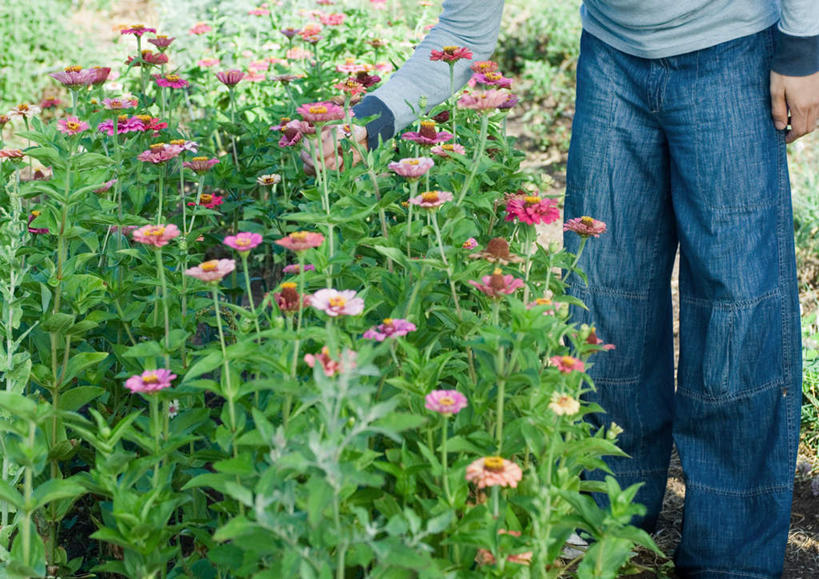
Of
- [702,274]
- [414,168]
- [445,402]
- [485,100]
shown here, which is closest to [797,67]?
[702,274]

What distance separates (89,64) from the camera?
4.92 m

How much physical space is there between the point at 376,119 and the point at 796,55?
0.81m

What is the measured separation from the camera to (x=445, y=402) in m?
1.26

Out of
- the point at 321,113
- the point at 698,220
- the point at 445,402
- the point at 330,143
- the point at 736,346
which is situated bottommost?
the point at 736,346

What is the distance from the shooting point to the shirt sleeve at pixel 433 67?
6.70 ft

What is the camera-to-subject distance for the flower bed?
1.21 metres

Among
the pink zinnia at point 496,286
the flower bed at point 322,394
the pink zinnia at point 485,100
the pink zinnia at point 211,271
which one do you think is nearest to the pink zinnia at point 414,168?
the flower bed at point 322,394

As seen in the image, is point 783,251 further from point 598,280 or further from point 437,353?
point 437,353

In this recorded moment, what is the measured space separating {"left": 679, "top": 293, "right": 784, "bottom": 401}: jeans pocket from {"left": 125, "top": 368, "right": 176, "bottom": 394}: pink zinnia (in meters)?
1.11

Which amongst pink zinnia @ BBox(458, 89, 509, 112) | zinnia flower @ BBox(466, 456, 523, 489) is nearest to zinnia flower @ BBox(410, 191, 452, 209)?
pink zinnia @ BBox(458, 89, 509, 112)

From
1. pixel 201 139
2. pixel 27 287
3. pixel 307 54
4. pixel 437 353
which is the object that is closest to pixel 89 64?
pixel 307 54

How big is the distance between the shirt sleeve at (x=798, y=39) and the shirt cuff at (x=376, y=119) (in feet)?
2.50

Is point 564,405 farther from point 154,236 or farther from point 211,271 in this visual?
point 154,236

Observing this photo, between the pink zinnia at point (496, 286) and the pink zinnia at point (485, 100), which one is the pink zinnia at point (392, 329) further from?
the pink zinnia at point (485, 100)
